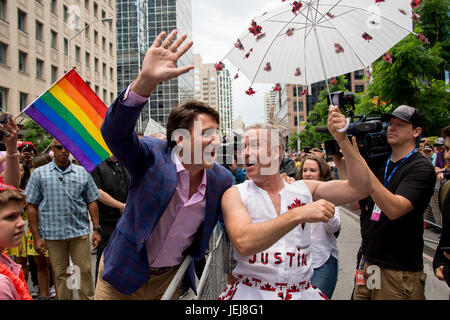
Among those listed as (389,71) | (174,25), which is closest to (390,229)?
(389,71)

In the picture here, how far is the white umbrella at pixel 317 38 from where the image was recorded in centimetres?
265

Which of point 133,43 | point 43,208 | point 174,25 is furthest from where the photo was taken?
point 174,25

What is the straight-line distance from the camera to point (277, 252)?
169cm

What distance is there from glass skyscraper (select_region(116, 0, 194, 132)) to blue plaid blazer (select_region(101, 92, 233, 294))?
52777mm

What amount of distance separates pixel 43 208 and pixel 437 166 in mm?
8158

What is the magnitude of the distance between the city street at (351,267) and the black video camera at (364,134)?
7.98 ft

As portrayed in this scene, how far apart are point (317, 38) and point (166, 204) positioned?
184cm

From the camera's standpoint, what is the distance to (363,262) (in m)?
2.63

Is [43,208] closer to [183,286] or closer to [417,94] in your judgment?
[183,286]

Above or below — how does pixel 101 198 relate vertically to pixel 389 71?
below

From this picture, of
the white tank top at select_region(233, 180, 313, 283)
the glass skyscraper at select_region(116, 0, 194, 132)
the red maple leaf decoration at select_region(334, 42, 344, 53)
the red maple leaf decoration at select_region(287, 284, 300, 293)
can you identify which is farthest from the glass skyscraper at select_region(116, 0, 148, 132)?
the red maple leaf decoration at select_region(287, 284, 300, 293)

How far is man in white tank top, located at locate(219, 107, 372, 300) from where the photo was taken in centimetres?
154

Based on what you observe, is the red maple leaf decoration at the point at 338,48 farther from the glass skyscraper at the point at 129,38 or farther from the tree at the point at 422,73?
the glass skyscraper at the point at 129,38

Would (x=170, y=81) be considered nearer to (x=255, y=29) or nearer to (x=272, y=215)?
(x=255, y=29)
